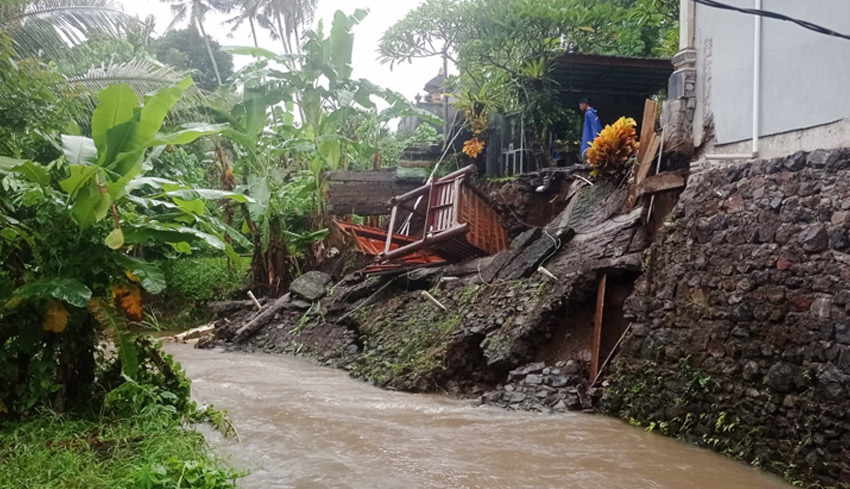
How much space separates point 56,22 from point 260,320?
5099 millimetres

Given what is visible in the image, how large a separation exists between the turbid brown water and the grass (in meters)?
0.45

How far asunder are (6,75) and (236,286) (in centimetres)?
959

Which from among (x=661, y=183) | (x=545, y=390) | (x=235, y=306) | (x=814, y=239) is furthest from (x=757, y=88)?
(x=235, y=306)

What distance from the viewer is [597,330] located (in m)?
6.39

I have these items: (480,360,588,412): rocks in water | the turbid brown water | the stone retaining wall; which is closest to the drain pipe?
the stone retaining wall

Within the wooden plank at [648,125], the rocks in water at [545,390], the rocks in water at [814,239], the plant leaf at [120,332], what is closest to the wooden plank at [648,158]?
the wooden plank at [648,125]

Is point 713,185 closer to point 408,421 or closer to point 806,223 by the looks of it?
point 806,223

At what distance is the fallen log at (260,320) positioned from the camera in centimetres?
1058

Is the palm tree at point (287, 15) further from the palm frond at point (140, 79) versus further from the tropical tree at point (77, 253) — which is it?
the tropical tree at point (77, 253)

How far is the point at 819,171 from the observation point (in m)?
4.37

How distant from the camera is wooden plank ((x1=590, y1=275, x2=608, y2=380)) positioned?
630cm

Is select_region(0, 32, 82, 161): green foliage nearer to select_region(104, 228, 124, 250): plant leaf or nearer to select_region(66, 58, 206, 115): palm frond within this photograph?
select_region(104, 228, 124, 250): plant leaf

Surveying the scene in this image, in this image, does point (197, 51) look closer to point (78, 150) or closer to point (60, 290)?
point (78, 150)

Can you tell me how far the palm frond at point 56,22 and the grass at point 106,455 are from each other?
470 centimetres
